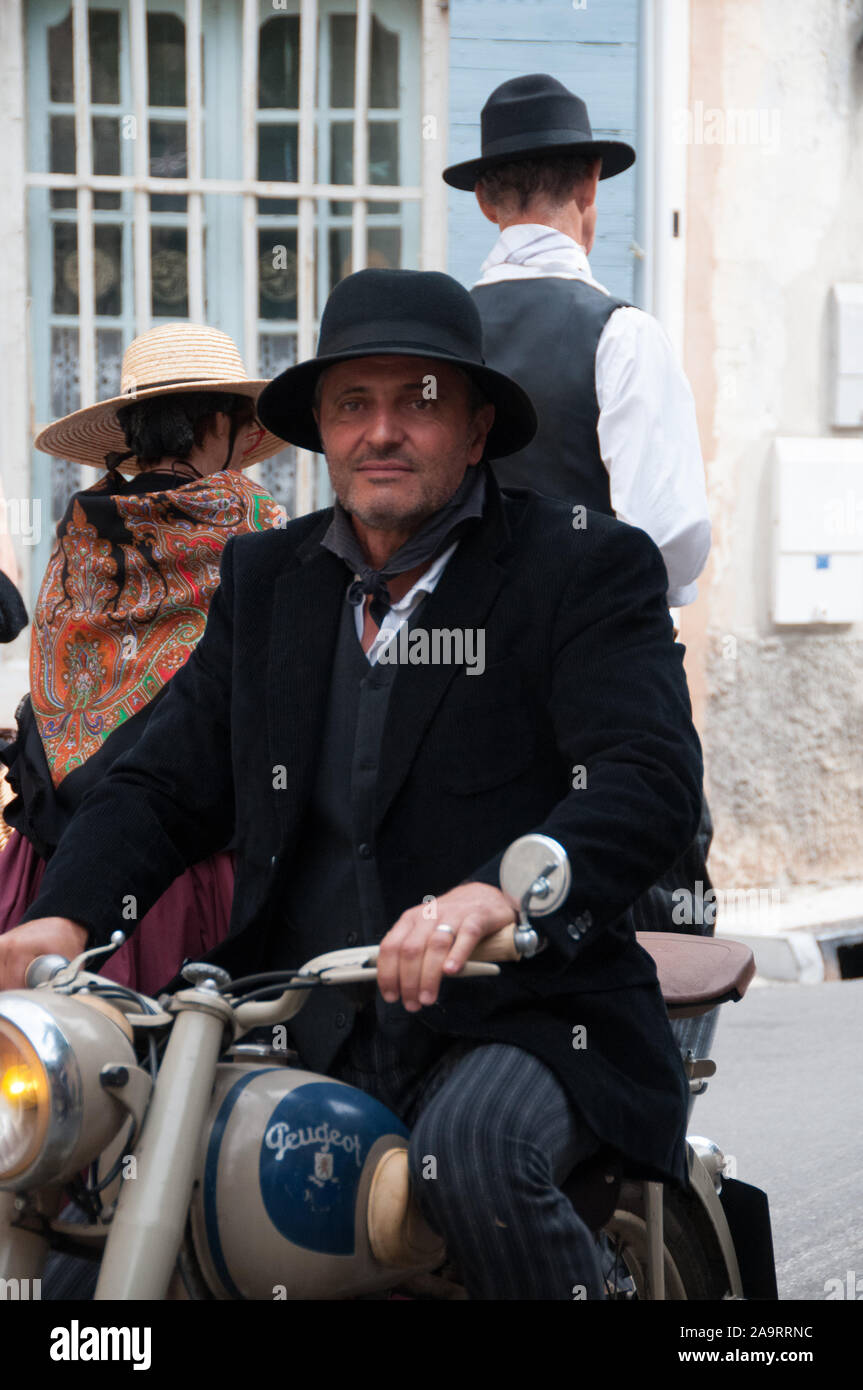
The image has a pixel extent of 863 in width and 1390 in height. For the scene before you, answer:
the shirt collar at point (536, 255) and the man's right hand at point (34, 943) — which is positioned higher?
the shirt collar at point (536, 255)

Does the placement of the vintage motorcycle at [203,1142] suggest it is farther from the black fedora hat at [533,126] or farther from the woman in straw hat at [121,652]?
the black fedora hat at [533,126]

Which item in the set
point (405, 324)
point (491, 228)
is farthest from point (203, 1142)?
point (491, 228)

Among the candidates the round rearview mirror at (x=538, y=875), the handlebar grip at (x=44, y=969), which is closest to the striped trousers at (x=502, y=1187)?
the round rearview mirror at (x=538, y=875)

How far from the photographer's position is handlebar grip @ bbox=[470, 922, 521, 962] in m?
1.92

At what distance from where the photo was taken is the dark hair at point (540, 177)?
3.97 m

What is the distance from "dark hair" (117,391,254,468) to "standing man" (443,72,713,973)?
1.98 feet

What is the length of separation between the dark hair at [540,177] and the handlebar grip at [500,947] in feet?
7.98

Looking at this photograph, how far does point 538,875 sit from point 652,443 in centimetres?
201

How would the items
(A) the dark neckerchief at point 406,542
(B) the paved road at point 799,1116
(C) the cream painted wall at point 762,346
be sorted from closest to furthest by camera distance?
(A) the dark neckerchief at point 406,542 → (B) the paved road at point 799,1116 → (C) the cream painted wall at point 762,346

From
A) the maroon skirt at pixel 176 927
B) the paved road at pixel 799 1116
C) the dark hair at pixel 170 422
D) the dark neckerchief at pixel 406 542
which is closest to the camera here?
the dark neckerchief at pixel 406 542

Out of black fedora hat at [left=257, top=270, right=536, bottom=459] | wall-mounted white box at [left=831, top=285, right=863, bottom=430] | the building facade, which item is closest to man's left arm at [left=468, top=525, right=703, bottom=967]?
black fedora hat at [left=257, top=270, right=536, bottom=459]

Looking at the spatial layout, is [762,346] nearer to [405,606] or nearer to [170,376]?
[170,376]

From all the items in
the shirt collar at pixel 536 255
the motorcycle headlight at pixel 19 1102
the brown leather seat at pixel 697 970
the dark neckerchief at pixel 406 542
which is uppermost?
the shirt collar at pixel 536 255

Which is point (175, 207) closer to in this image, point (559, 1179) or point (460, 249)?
point (460, 249)
